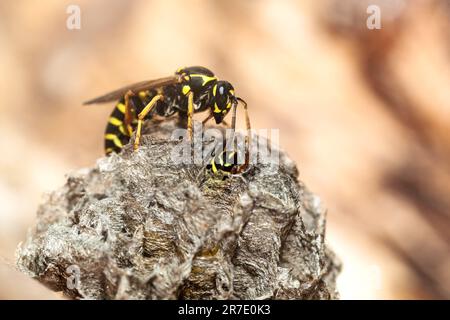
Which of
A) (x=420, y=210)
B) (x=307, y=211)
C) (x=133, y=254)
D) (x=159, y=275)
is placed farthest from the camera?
(x=420, y=210)

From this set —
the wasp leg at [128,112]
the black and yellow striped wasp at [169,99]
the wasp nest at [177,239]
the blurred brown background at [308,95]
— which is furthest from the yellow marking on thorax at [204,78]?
the blurred brown background at [308,95]

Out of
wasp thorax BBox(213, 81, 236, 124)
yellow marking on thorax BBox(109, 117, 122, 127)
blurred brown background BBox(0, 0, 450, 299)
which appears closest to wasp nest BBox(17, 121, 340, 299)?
wasp thorax BBox(213, 81, 236, 124)

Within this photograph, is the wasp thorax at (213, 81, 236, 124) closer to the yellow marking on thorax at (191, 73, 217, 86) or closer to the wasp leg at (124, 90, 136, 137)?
the yellow marking on thorax at (191, 73, 217, 86)

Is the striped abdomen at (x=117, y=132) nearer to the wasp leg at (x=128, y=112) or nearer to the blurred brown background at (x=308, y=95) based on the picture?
the wasp leg at (x=128, y=112)

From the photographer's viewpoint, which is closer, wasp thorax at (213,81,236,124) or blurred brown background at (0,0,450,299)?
wasp thorax at (213,81,236,124)

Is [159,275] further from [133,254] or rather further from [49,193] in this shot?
[49,193]

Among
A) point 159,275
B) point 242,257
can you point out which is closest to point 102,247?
point 159,275
